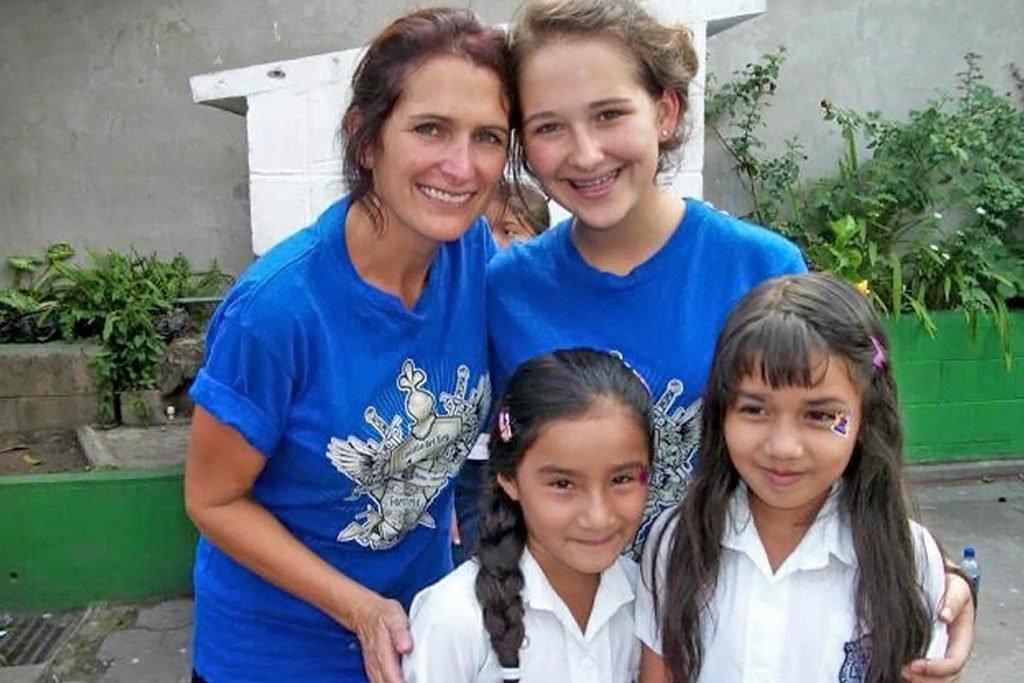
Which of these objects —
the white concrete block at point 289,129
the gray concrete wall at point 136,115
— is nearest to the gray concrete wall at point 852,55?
the gray concrete wall at point 136,115

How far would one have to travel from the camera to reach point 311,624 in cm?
183

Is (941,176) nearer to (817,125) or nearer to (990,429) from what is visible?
(817,125)

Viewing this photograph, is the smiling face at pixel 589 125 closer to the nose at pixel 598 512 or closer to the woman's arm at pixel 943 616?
the nose at pixel 598 512

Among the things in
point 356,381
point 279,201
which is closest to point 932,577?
point 356,381

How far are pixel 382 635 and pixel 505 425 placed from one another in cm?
39

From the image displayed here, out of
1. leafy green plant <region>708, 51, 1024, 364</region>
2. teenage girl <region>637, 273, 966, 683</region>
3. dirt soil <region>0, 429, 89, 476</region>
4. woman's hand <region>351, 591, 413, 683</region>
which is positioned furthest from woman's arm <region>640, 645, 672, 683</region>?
leafy green plant <region>708, 51, 1024, 364</region>

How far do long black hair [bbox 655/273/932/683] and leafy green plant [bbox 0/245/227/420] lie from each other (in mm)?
3686

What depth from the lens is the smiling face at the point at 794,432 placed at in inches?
64.9

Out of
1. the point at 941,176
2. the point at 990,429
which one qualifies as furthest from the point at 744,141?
the point at 990,429

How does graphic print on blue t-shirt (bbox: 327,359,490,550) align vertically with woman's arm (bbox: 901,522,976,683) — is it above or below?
above

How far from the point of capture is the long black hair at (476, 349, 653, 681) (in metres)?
1.69

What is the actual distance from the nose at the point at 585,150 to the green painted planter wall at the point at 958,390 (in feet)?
14.8

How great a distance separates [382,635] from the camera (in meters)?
1.70

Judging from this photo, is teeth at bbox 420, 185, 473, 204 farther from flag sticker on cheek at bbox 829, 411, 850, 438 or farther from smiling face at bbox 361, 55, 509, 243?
flag sticker on cheek at bbox 829, 411, 850, 438
